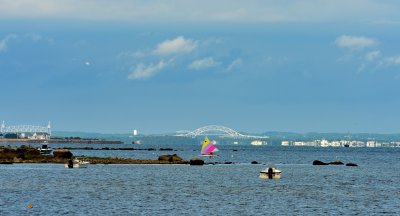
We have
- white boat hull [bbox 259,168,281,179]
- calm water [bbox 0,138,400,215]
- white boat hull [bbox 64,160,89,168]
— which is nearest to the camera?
calm water [bbox 0,138,400,215]

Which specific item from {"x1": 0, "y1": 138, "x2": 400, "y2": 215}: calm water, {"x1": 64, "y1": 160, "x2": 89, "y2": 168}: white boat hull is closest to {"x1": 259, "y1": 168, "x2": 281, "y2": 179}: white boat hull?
{"x1": 0, "y1": 138, "x2": 400, "y2": 215}: calm water

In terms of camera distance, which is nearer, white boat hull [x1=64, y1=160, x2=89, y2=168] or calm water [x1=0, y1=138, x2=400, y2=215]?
calm water [x1=0, y1=138, x2=400, y2=215]

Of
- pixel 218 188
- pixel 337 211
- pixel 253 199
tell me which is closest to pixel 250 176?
pixel 218 188

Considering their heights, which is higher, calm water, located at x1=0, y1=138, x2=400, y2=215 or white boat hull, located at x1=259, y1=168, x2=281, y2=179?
white boat hull, located at x1=259, y1=168, x2=281, y2=179

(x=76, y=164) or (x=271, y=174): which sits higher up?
(x=76, y=164)

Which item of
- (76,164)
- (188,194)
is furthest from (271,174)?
(76,164)

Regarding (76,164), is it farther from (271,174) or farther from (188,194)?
(188,194)

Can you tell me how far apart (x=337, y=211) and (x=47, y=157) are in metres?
102

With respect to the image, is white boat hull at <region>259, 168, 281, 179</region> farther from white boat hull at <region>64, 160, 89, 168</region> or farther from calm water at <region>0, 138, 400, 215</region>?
white boat hull at <region>64, 160, 89, 168</region>

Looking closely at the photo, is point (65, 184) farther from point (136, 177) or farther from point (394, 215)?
point (394, 215)

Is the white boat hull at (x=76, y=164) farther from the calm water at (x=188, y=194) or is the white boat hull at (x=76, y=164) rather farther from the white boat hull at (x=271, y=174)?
the white boat hull at (x=271, y=174)

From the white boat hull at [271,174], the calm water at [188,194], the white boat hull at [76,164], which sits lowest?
the calm water at [188,194]

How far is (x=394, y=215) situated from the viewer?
221 ft

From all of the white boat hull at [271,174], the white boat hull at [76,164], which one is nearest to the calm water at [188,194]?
the white boat hull at [271,174]
